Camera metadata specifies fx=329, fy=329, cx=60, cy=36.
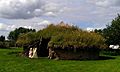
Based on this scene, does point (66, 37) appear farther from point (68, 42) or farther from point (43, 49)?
point (43, 49)

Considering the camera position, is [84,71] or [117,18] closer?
[84,71]

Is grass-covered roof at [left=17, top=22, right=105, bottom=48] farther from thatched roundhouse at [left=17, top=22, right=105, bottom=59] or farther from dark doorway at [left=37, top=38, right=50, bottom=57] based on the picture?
dark doorway at [left=37, top=38, right=50, bottom=57]

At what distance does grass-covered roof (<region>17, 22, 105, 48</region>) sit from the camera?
3394 cm

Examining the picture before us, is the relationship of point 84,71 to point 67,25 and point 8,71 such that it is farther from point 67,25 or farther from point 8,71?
point 67,25

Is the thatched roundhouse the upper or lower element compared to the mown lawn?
upper

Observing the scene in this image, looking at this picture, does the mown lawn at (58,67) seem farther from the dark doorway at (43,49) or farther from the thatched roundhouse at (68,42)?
the dark doorway at (43,49)

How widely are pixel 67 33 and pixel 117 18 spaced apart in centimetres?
2714

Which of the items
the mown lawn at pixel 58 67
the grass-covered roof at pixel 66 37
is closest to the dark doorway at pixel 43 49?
the grass-covered roof at pixel 66 37

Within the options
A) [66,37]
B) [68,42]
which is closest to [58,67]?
[68,42]

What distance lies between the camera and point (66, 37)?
34.6 meters

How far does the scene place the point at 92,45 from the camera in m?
34.5

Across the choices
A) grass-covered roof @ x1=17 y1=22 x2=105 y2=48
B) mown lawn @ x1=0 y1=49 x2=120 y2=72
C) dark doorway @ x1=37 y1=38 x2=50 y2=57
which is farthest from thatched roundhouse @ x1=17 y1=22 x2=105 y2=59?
mown lawn @ x1=0 y1=49 x2=120 y2=72

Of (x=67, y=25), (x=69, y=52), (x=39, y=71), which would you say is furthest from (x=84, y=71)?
(x=67, y=25)

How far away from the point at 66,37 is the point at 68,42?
878mm
